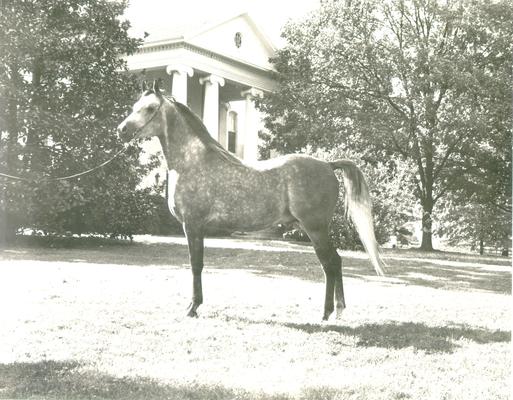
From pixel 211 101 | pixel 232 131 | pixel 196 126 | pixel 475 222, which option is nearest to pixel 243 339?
pixel 196 126

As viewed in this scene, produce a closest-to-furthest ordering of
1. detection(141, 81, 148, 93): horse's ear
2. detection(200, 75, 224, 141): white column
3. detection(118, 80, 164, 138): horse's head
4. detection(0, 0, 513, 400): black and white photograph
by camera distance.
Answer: detection(0, 0, 513, 400): black and white photograph → detection(118, 80, 164, 138): horse's head → detection(141, 81, 148, 93): horse's ear → detection(200, 75, 224, 141): white column

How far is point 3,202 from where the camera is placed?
19109mm

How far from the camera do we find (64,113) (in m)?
20.1

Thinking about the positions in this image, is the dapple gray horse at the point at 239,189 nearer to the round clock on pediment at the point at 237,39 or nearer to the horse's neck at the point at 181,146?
the horse's neck at the point at 181,146

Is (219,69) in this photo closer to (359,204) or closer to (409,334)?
(359,204)

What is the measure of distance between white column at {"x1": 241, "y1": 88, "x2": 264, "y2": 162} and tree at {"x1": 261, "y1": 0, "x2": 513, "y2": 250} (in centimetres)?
610

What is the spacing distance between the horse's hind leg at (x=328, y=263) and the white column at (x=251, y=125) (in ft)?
100.0

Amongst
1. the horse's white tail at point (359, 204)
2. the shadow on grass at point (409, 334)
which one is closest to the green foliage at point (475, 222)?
the shadow on grass at point (409, 334)

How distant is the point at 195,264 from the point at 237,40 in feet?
108

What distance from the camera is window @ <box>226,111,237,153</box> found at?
43.2m

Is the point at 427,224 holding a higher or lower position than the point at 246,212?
higher

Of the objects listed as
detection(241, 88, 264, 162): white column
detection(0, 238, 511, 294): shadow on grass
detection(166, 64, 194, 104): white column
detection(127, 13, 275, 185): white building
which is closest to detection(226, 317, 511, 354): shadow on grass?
detection(0, 238, 511, 294): shadow on grass

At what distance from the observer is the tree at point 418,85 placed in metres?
27.0

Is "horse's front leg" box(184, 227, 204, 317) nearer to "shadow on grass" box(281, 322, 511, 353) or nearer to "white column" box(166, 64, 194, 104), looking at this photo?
"shadow on grass" box(281, 322, 511, 353)
